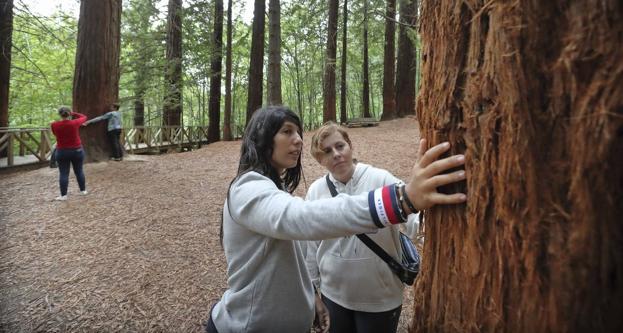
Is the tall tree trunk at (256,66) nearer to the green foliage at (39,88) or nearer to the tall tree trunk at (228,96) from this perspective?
the tall tree trunk at (228,96)

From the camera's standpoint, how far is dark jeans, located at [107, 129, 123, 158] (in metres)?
9.43

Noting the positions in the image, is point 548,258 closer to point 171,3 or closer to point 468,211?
point 468,211

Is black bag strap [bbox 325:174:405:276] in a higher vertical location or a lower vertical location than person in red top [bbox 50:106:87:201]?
lower

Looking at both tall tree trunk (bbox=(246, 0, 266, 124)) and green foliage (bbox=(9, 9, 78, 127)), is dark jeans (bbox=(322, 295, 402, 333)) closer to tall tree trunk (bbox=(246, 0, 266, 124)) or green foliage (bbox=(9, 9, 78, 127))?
tall tree trunk (bbox=(246, 0, 266, 124))

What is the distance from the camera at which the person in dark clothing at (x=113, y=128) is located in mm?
9297

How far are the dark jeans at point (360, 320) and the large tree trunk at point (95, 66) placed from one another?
30.7 ft

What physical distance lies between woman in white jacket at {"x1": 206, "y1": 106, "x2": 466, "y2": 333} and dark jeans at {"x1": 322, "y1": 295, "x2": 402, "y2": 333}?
603mm

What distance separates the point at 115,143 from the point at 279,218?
10105mm

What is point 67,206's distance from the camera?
6027mm

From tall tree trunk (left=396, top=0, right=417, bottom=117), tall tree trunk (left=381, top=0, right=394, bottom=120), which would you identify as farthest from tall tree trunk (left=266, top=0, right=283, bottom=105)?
tall tree trunk (left=396, top=0, right=417, bottom=117)

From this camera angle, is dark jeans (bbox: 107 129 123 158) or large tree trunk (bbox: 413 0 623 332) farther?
dark jeans (bbox: 107 129 123 158)

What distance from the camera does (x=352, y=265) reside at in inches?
85.8

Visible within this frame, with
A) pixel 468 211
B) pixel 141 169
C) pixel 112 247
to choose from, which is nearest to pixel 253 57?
pixel 141 169

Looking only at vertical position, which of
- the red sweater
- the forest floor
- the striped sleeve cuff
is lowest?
the forest floor
